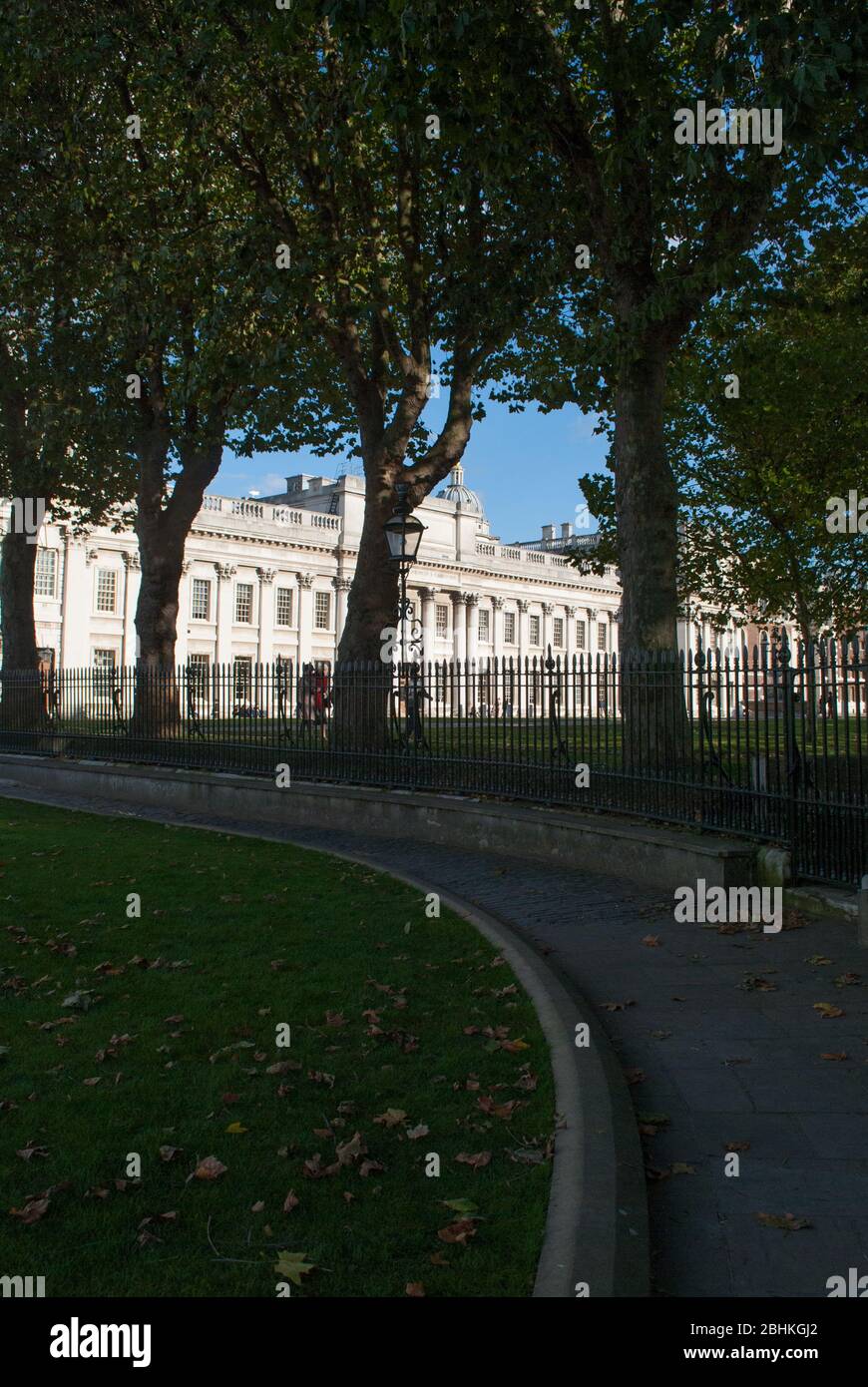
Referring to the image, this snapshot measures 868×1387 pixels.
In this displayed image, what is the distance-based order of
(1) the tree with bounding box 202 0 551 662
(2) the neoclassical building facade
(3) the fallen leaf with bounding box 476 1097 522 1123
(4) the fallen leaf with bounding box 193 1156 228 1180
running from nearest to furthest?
(4) the fallen leaf with bounding box 193 1156 228 1180 < (3) the fallen leaf with bounding box 476 1097 522 1123 < (1) the tree with bounding box 202 0 551 662 < (2) the neoclassical building facade

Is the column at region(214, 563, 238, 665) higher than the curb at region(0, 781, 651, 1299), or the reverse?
the column at region(214, 563, 238, 665)

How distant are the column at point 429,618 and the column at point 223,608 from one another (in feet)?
54.6

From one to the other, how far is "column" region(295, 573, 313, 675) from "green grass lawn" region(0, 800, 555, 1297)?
7184 centimetres

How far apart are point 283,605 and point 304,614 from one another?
193cm

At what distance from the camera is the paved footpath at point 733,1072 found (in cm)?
356

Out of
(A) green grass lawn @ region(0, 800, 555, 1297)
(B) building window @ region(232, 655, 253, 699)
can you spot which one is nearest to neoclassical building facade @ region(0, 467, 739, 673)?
(B) building window @ region(232, 655, 253, 699)

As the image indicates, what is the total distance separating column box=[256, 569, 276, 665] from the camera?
7656 centimetres

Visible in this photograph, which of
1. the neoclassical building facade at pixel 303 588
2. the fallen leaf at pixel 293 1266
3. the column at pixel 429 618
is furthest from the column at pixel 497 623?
the fallen leaf at pixel 293 1266

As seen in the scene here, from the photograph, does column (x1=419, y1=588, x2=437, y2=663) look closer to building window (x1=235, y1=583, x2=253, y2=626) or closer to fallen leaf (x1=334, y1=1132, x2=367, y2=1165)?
building window (x1=235, y1=583, x2=253, y2=626)

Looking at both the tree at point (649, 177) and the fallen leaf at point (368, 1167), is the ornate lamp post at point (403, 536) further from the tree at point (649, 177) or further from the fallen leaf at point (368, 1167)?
the fallen leaf at point (368, 1167)

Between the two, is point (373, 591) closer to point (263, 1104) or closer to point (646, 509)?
point (646, 509)

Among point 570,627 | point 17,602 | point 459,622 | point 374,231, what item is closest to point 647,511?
point 374,231

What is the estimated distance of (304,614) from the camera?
80.5 m
